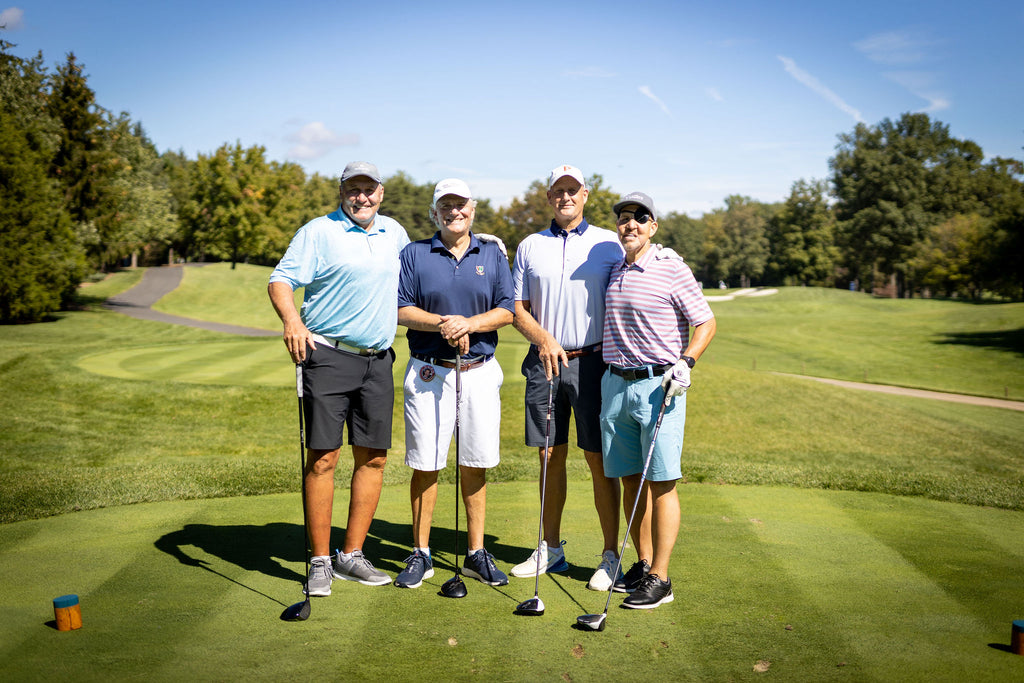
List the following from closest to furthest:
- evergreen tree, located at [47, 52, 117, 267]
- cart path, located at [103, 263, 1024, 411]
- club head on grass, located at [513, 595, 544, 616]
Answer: club head on grass, located at [513, 595, 544, 616] → cart path, located at [103, 263, 1024, 411] → evergreen tree, located at [47, 52, 117, 267]

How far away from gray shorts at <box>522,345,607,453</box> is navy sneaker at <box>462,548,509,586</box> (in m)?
0.74

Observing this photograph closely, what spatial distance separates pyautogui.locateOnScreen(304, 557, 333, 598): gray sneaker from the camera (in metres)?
3.88

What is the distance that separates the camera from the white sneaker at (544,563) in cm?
431

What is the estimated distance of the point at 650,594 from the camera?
3793 millimetres

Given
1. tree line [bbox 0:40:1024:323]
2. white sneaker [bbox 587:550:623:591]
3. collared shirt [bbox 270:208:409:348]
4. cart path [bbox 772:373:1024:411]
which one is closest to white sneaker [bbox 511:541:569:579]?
white sneaker [bbox 587:550:623:591]

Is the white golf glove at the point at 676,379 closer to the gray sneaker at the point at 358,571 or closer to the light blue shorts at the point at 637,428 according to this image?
the light blue shorts at the point at 637,428

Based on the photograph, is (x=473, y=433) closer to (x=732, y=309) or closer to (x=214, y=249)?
(x=732, y=309)

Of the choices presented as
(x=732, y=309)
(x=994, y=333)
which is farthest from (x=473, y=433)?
(x=732, y=309)

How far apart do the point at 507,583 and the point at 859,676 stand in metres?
1.82

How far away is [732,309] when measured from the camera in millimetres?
44719

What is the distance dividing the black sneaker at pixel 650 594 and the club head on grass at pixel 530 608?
1.47 ft

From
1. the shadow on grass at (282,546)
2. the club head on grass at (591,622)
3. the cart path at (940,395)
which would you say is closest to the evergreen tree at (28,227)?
the cart path at (940,395)

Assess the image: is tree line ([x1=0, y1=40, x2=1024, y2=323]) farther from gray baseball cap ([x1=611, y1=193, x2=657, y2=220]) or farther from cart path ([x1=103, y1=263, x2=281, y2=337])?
gray baseball cap ([x1=611, y1=193, x2=657, y2=220])

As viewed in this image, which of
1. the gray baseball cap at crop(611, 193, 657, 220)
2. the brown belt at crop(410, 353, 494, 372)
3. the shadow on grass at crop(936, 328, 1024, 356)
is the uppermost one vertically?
the gray baseball cap at crop(611, 193, 657, 220)
